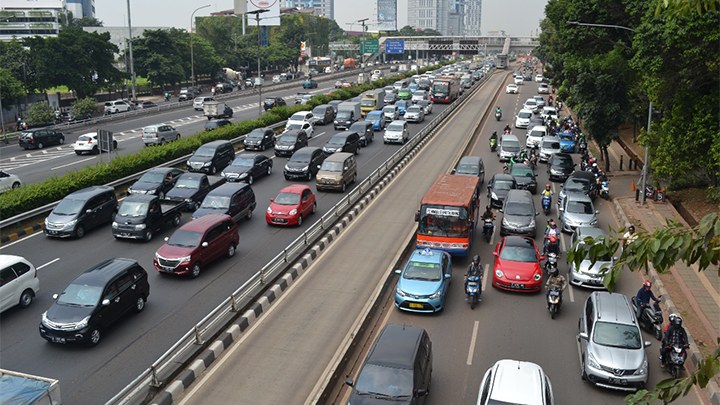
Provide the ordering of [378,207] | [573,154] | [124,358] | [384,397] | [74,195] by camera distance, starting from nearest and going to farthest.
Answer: [384,397] < [124,358] < [74,195] < [378,207] < [573,154]

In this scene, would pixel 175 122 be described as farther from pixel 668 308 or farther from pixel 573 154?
pixel 668 308

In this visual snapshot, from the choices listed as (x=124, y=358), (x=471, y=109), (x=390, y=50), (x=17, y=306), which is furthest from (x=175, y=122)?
(x=390, y=50)

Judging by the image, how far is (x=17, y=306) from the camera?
1864 centimetres

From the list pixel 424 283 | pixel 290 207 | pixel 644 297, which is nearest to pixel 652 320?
pixel 644 297

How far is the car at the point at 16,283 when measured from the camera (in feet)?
58.3

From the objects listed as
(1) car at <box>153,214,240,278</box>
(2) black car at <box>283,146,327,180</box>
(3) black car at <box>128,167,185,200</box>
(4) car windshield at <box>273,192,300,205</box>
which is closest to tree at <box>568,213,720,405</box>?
(1) car at <box>153,214,240,278</box>

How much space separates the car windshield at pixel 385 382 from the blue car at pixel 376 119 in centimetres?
4241

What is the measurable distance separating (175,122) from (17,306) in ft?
A: 140

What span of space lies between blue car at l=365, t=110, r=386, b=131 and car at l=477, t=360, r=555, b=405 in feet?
139

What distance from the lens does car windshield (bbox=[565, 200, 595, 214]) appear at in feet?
86.9

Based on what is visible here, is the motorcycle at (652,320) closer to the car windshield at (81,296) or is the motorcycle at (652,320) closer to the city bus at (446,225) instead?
the city bus at (446,225)

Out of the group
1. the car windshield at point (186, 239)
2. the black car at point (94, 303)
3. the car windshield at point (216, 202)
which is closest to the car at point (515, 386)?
the black car at point (94, 303)

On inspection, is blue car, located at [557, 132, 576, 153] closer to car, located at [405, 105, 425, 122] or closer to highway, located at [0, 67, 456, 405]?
car, located at [405, 105, 425, 122]

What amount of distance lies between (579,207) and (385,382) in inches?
692
